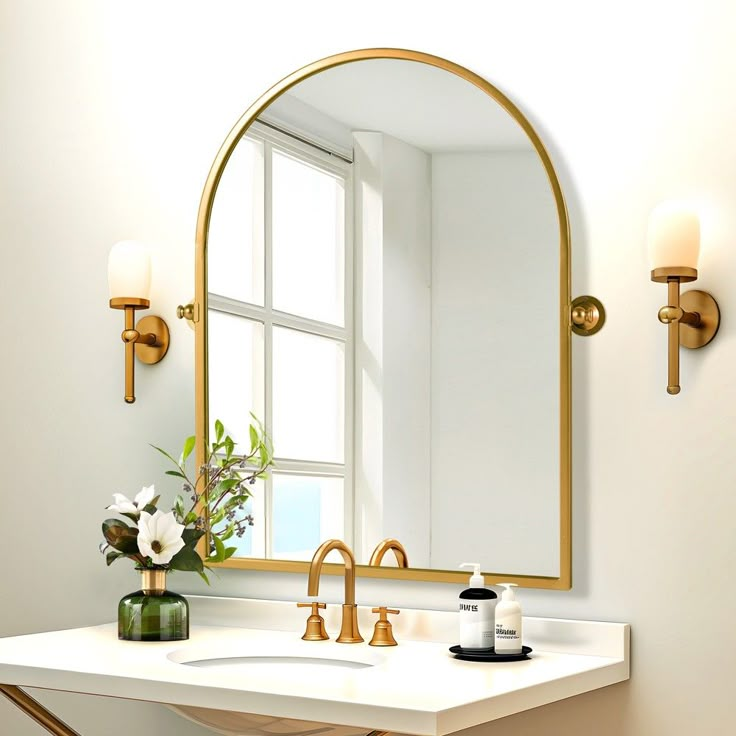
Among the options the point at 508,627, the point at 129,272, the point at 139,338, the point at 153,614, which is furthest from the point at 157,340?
the point at 508,627

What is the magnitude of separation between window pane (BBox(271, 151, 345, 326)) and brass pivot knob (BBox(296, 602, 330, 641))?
528mm

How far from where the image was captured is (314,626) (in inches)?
78.1

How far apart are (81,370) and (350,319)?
69 centimetres

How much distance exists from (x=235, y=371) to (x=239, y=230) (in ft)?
0.93

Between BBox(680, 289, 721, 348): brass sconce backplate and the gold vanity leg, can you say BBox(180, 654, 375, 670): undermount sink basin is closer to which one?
the gold vanity leg

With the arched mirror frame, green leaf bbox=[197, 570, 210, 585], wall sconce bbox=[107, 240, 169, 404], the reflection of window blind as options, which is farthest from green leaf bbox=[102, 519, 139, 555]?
the reflection of window blind

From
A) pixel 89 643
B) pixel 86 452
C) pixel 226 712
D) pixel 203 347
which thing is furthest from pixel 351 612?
pixel 86 452

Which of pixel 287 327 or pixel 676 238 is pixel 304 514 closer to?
pixel 287 327

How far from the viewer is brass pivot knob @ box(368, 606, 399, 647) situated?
1912 millimetres

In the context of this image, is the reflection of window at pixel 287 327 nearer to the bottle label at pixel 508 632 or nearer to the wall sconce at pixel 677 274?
the bottle label at pixel 508 632

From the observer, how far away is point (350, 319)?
2.11 m

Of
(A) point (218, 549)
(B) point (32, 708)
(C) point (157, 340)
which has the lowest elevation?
(B) point (32, 708)

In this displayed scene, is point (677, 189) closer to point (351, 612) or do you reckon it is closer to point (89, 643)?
point (351, 612)

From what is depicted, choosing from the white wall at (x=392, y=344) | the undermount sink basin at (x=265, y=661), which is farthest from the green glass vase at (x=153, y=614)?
the white wall at (x=392, y=344)
